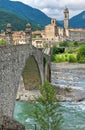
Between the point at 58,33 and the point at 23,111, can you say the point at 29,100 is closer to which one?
the point at 23,111

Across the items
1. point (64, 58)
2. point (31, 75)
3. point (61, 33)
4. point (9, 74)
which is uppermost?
point (9, 74)

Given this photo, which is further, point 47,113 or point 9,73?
point 9,73

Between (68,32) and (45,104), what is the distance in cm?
15745

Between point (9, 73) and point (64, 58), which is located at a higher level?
point (9, 73)

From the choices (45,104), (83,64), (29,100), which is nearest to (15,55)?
(45,104)

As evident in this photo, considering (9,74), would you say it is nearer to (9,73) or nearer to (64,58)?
(9,73)

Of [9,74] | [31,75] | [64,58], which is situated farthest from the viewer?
[64,58]

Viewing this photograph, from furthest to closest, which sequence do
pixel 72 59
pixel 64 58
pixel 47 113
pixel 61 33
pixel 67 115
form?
pixel 61 33
pixel 64 58
pixel 72 59
pixel 67 115
pixel 47 113

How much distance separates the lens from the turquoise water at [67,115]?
30953 mm

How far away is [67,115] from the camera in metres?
35.8

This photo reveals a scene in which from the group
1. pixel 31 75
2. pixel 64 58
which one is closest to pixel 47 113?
pixel 31 75

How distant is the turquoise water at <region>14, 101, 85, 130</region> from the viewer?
3095cm

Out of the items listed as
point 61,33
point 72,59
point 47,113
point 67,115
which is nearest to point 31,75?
point 67,115

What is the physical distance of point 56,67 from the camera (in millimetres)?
97188
